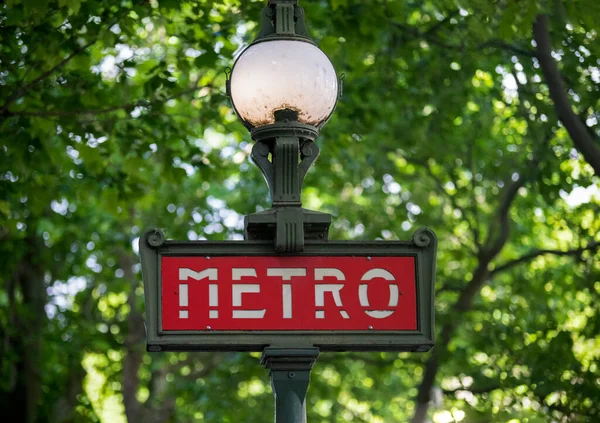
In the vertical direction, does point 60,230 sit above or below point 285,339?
above

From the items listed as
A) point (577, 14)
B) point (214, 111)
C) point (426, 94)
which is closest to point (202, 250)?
point (577, 14)

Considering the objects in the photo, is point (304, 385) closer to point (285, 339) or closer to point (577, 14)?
point (285, 339)

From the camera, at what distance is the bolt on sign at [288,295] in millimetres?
3779

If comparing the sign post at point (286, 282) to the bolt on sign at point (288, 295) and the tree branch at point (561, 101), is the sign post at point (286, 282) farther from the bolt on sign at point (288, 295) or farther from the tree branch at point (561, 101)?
the tree branch at point (561, 101)

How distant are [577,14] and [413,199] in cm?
804

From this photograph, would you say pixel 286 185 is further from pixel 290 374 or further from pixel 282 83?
pixel 290 374

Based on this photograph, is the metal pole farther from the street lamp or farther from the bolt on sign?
the street lamp

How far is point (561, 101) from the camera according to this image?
8.54 metres

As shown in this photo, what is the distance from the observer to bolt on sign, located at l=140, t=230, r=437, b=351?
12.4 feet

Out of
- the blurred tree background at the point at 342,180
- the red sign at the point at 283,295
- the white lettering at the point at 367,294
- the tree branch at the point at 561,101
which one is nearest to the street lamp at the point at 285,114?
the red sign at the point at 283,295

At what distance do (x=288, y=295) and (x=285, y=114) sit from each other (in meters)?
0.66

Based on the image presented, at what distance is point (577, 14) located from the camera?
23.8 feet

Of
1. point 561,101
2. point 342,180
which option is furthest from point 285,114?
point 342,180

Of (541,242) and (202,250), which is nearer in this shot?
(202,250)
